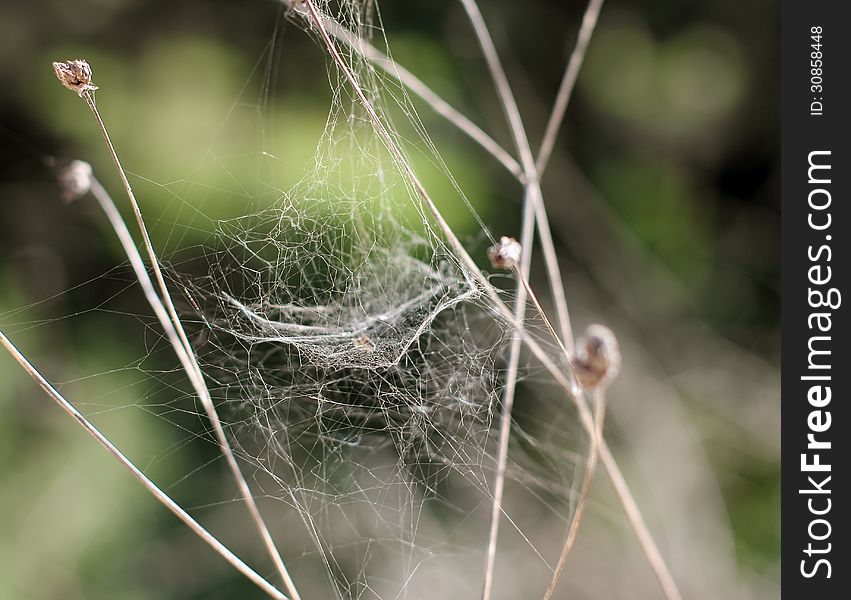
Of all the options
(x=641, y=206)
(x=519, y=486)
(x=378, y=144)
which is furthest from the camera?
(x=641, y=206)

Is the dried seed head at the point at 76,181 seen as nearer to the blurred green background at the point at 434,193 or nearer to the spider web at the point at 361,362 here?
the spider web at the point at 361,362

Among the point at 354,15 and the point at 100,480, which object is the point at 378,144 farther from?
the point at 100,480

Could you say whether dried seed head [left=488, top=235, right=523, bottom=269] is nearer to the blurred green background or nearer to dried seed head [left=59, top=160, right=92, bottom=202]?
dried seed head [left=59, top=160, right=92, bottom=202]

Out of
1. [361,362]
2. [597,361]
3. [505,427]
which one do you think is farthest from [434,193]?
[597,361]

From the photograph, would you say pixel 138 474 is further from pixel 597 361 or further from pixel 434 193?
pixel 434 193

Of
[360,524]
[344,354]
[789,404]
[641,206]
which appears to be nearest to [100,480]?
[360,524]

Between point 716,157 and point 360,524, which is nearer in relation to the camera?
point 360,524
